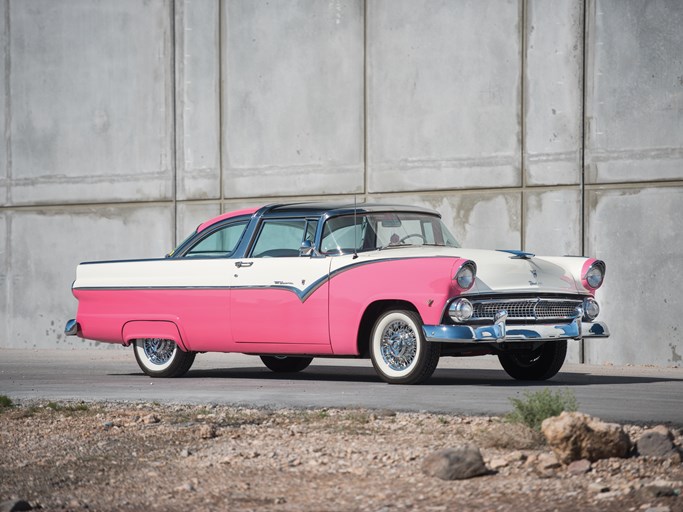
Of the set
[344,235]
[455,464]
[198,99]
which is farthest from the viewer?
[198,99]

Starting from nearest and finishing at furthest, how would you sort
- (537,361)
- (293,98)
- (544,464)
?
(544,464) < (537,361) < (293,98)

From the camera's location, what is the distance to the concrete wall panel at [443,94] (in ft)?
50.6

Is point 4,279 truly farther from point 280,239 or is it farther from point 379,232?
point 379,232

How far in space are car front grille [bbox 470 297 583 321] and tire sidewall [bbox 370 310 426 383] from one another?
1.61ft

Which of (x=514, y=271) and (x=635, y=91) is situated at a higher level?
(x=635, y=91)

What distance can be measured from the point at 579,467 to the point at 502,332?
3.87 m

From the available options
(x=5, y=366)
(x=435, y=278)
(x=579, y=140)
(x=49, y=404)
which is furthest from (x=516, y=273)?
(x=5, y=366)

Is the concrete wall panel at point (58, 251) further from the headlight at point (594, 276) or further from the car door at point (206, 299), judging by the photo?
the headlight at point (594, 276)

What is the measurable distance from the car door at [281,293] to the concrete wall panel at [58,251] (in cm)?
680

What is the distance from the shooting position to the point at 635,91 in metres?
14.5

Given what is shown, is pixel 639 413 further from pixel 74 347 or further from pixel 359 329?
pixel 74 347

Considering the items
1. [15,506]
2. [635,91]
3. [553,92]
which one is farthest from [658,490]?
[553,92]

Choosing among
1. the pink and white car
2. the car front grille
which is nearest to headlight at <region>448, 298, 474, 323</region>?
the pink and white car

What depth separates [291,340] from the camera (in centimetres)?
1112
